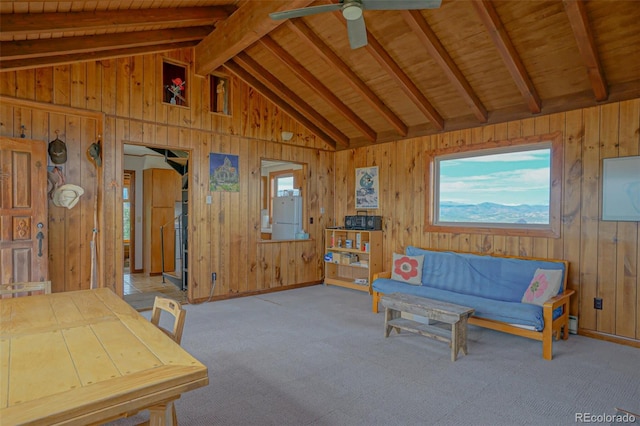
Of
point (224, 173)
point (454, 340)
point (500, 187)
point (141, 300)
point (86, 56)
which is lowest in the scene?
point (141, 300)

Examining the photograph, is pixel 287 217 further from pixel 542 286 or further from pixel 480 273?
pixel 542 286

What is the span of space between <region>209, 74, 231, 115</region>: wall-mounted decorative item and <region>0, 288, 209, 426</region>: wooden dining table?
13.0 ft

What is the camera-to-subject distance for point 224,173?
17.2 ft

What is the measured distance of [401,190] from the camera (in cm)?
561

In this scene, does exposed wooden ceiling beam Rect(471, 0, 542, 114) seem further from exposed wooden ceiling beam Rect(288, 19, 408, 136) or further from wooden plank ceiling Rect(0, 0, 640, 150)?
exposed wooden ceiling beam Rect(288, 19, 408, 136)

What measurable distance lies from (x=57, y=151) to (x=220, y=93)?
7.33ft


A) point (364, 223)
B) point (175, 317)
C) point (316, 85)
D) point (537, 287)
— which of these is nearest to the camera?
point (175, 317)

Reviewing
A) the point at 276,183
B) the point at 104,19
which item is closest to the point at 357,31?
the point at 104,19

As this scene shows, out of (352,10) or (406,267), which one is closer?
(352,10)

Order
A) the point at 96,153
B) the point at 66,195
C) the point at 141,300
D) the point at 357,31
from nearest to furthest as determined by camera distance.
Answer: the point at 357,31 → the point at 66,195 → the point at 96,153 → the point at 141,300

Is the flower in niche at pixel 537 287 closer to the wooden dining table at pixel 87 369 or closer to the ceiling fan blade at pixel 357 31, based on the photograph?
the ceiling fan blade at pixel 357 31

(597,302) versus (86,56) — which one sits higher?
(86,56)

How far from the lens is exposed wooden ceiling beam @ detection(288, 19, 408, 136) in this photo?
4039 millimetres

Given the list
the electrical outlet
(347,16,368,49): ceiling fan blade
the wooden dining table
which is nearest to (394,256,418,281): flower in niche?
the electrical outlet
